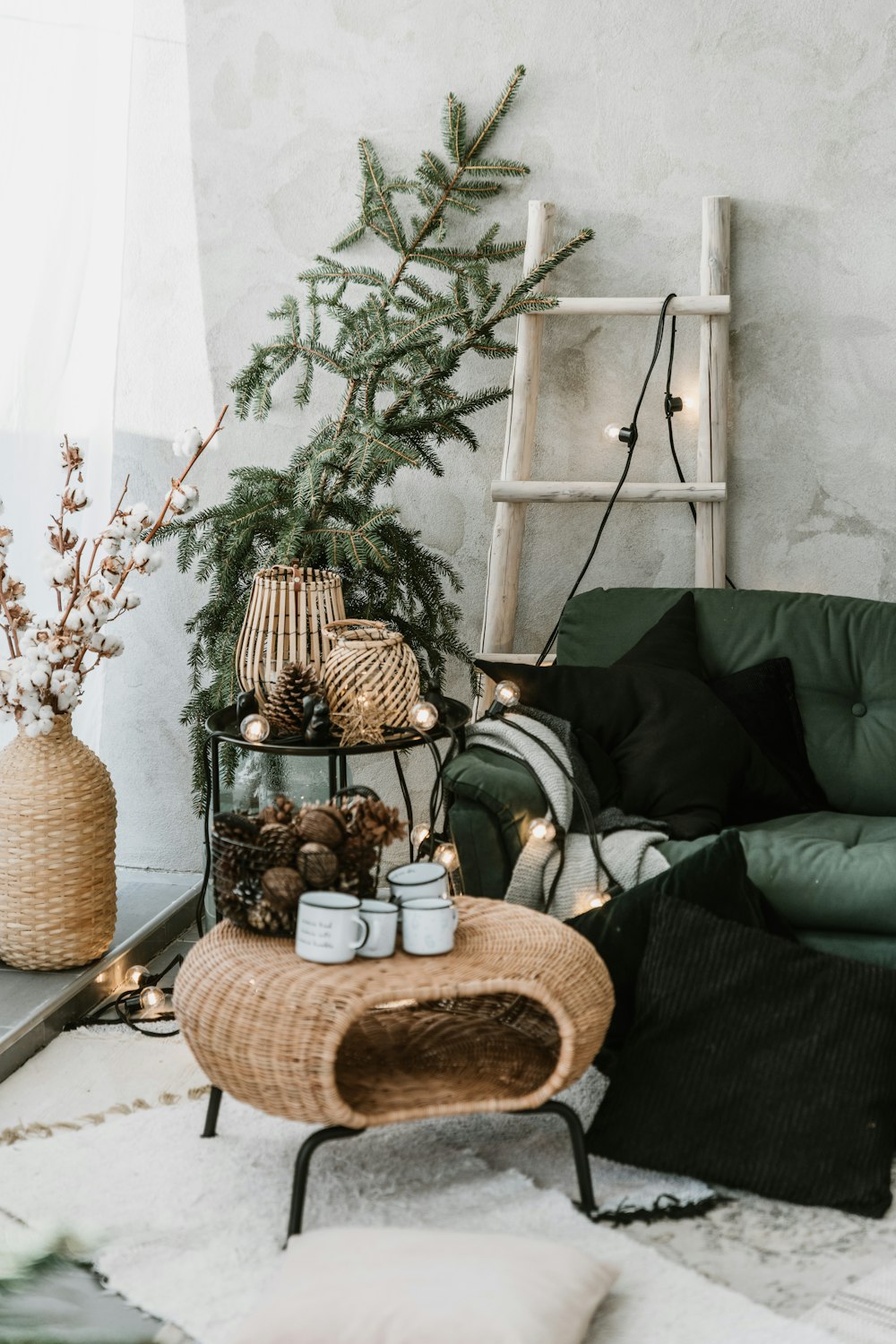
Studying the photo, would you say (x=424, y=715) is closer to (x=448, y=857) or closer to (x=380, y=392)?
(x=448, y=857)

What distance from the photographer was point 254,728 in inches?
81.1

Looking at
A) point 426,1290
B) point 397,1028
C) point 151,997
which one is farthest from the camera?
point 151,997

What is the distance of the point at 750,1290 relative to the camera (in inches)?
55.7

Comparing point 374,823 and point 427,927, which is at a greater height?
point 374,823

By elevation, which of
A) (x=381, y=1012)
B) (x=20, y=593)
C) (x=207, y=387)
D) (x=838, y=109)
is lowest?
(x=381, y=1012)

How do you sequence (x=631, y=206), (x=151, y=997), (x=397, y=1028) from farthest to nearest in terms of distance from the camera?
1. (x=631, y=206)
2. (x=151, y=997)
3. (x=397, y=1028)

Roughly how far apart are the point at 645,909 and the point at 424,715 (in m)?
0.52

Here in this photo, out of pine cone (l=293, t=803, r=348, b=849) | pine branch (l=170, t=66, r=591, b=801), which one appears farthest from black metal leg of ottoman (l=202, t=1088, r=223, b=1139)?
pine branch (l=170, t=66, r=591, b=801)

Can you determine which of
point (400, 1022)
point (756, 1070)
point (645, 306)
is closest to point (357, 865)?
point (400, 1022)

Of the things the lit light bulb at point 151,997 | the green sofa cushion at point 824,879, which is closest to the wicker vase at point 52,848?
the lit light bulb at point 151,997

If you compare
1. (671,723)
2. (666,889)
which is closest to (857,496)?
(671,723)

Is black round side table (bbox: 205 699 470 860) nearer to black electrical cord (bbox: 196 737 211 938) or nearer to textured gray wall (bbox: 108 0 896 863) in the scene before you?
black electrical cord (bbox: 196 737 211 938)

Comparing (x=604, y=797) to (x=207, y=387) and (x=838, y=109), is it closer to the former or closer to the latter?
(x=207, y=387)

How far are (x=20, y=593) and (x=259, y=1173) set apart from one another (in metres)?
1.06
